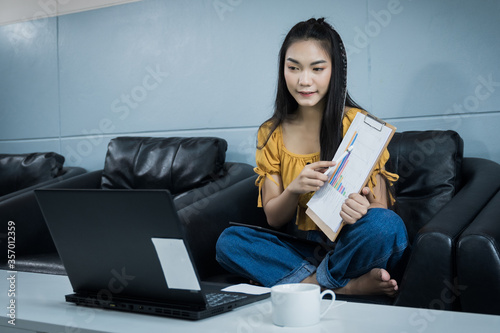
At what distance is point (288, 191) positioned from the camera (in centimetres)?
174

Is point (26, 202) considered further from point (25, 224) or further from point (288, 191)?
point (288, 191)

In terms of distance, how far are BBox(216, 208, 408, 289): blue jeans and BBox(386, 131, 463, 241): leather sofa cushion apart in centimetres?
38

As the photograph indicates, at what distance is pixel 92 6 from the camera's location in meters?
3.20

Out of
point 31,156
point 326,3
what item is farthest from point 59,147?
point 326,3

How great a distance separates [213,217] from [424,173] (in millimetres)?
801

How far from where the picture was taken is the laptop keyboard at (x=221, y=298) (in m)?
1.00

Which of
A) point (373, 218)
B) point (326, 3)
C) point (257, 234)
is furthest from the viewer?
point (326, 3)

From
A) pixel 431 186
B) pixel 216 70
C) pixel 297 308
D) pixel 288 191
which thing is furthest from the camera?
pixel 216 70

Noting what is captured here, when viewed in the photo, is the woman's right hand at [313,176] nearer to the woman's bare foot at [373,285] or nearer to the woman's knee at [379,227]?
the woman's knee at [379,227]

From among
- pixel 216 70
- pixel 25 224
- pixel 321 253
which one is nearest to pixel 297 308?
pixel 321 253

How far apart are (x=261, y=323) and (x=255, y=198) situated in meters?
1.41

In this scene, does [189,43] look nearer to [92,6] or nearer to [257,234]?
[92,6]

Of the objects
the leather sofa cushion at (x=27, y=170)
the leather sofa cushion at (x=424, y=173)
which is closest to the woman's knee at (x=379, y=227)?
the leather sofa cushion at (x=424, y=173)

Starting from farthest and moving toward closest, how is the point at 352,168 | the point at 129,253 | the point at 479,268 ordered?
1. the point at 352,168
2. the point at 479,268
3. the point at 129,253
